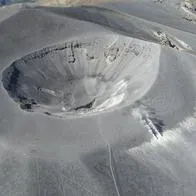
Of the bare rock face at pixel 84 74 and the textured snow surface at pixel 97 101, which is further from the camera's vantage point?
the bare rock face at pixel 84 74

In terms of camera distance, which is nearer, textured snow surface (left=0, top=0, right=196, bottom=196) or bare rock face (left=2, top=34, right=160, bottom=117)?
textured snow surface (left=0, top=0, right=196, bottom=196)

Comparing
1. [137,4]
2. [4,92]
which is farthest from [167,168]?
[137,4]

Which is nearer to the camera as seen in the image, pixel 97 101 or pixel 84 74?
pixel 97 101
